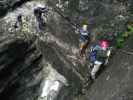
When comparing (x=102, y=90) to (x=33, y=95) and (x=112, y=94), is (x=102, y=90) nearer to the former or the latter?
(x=112, y=94)

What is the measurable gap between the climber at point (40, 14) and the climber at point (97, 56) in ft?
5.22

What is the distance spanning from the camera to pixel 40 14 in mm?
8977

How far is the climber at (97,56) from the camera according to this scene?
319 inches

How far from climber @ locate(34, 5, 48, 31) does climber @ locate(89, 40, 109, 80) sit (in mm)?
1591

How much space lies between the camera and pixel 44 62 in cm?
794

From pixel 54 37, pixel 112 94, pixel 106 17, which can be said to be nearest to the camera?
pixel 112 94

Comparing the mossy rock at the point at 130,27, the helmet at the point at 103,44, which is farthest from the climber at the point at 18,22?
the mossy rock at the point at 130,27

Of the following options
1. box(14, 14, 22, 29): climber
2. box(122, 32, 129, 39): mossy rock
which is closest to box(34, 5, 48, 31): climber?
box(14, 14, 22, 29): climber

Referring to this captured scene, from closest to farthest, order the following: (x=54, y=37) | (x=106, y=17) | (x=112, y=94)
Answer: (x=112, y=94) < (x=54, y=37) < (x=106, y=17)

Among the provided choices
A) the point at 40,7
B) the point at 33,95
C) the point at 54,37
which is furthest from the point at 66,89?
the point at 40,7

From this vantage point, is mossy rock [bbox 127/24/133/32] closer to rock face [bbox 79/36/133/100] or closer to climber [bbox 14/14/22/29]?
rock face [bbox 79/36/133/100]

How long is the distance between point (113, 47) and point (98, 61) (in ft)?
3.01

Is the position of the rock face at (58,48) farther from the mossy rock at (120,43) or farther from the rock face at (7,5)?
the mossy rock at (120,43)

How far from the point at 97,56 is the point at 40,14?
2.11 meters
